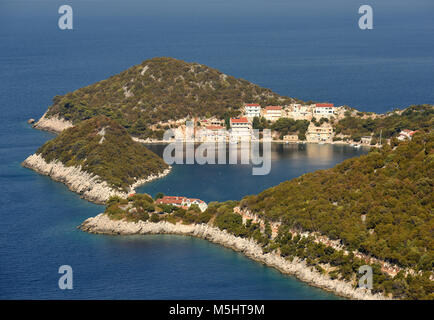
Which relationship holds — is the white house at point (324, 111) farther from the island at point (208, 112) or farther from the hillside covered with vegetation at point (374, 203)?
the hillside covered with vegetation at point (374, 203)

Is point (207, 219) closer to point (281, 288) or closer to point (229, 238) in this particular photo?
point (229, 238)

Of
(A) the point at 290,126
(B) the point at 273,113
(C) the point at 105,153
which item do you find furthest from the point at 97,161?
(B) the point at 273,113

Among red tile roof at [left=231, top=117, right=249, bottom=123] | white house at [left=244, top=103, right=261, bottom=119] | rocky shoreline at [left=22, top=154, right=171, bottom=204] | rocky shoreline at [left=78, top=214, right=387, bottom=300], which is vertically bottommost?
rocky shoreline at [left=78, top=214, right=387, bottom=300]

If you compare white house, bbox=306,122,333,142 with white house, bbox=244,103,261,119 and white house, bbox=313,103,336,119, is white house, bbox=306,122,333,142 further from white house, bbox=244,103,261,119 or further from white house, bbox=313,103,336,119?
white house, bbox=244,103,261,119

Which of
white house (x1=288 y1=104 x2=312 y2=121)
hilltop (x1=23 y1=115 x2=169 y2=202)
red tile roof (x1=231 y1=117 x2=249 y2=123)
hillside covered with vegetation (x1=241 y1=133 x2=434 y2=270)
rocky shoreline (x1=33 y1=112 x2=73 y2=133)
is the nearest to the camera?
hillside covered with vegetation (x1=241 y1=133 x2=434 y2=270)

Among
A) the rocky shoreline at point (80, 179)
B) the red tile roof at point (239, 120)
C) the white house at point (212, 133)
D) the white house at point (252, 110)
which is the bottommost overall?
the rocky shoreline at point (80, 179)

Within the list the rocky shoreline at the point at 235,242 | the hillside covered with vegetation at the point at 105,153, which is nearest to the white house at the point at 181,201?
the rocky shoreline at the point at 235,242

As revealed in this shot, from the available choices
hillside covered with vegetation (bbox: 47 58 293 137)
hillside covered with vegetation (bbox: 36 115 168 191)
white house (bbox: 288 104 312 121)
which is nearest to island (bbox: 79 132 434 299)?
hillside covered with vegetation (bbox: 36 115 168 191)
